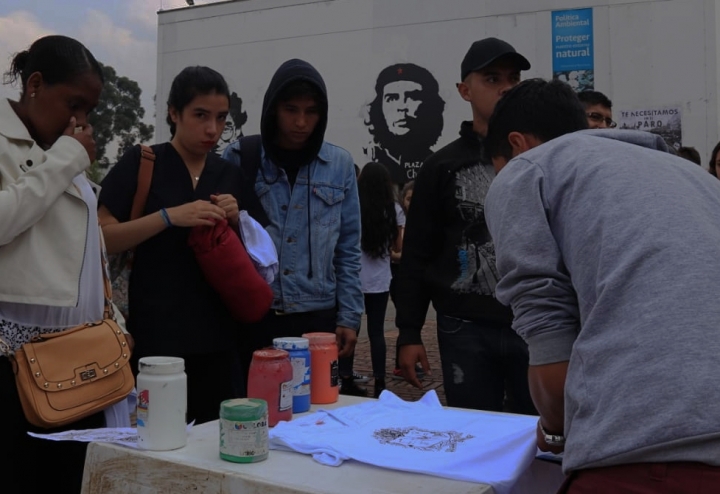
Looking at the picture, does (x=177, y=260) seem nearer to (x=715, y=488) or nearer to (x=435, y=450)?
(x=435, y=450)

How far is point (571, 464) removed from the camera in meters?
1.38

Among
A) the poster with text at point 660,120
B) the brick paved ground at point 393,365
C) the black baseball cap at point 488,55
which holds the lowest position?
the brick paved ground at point 393,365

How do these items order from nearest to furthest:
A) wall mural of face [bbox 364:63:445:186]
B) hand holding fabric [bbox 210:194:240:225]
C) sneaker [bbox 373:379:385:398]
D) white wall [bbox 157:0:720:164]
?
hand holding fabric [bbox 210:194:240:225], sneaker [bbox 373:379:385:398], white wall [bbox 157:0:720:164], wall mural of face [bbox 364:63:445:186]

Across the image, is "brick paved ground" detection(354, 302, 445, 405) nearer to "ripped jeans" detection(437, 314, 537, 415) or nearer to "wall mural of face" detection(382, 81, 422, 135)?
"ripped jeans" detection(437, 314, 537, 415)

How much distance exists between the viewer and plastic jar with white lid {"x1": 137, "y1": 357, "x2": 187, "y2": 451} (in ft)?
6.06

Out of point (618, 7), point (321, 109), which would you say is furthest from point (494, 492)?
point (618, 7)

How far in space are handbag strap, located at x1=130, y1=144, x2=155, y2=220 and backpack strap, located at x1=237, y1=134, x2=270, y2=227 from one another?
15.6 inches

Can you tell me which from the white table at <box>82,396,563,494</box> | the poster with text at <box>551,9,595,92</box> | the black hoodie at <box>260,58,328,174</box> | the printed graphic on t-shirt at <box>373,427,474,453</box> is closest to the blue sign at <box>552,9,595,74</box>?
the poster with text at <box>551,9,595,92</box>

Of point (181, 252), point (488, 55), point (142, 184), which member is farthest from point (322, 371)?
point (488, 55)

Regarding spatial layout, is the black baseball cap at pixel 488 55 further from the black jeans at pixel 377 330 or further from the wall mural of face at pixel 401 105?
the wall mural of face at pixel 401 105

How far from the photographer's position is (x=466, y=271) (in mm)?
2887

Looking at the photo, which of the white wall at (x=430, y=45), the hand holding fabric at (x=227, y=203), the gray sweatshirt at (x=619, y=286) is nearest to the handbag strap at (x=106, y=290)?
the hand holding fabric at (x=227, y=203)

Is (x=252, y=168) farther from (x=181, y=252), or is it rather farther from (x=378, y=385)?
(x=378, y=385)

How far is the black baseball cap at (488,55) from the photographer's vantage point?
2883 mm
